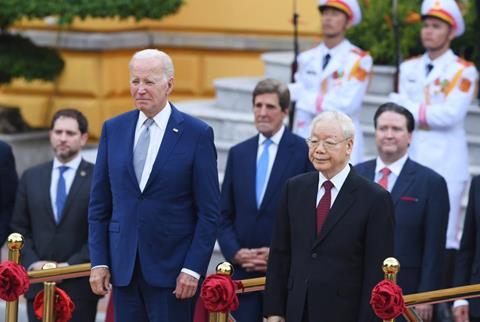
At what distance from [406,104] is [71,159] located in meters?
2.42

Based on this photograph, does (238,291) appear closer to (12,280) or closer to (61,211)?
(12,280)

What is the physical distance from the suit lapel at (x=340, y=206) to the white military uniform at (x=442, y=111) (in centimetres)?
325

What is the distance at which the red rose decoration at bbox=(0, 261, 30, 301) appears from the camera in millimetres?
7219

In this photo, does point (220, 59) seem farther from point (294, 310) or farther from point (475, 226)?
point (294, 310)

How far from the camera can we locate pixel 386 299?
20.6ft

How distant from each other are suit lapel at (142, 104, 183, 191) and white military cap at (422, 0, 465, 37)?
339 centimetres

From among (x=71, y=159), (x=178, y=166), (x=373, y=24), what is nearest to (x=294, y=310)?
(x=178, y=166)

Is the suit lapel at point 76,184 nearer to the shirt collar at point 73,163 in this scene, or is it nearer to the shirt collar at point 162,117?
the shirt collar at point 73,163

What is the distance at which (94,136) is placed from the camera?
564 inches

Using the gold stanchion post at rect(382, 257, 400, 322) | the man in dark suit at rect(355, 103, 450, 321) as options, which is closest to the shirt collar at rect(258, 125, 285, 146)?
the man in dark suit at rect(355, 103, 450, 321)

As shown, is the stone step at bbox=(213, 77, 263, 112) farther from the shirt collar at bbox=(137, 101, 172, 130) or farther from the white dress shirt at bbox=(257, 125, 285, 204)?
the shirt collar at bbox=(137, 101, 172, 130)

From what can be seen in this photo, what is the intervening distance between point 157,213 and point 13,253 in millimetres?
914

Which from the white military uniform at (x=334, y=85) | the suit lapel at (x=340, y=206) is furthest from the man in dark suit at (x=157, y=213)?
the white military uniform at (x=334, y=85)

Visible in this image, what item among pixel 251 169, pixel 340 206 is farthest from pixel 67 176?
pixel 340 206
